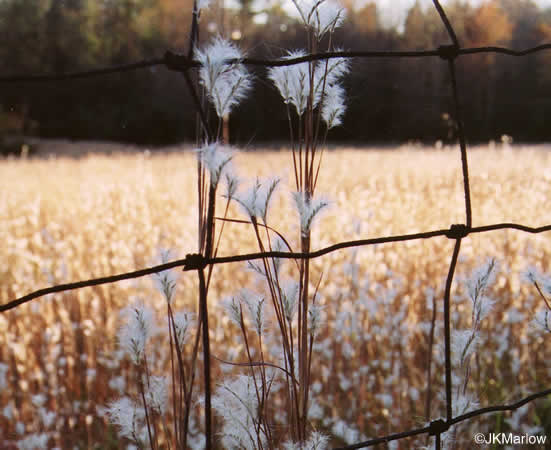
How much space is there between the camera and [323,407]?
1.86 meters

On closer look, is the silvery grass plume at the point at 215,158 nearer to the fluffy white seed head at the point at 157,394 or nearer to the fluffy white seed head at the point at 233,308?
the fluffy white seed head at the point at 233,308

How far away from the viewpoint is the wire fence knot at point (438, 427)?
0.77m

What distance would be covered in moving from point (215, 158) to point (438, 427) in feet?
1.42

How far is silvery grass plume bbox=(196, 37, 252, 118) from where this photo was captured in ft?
2.14

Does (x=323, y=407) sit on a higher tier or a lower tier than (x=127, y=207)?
lower

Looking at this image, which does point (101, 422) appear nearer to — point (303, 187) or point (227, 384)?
point (227, 384)

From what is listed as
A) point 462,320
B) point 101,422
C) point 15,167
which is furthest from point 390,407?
point 15,167

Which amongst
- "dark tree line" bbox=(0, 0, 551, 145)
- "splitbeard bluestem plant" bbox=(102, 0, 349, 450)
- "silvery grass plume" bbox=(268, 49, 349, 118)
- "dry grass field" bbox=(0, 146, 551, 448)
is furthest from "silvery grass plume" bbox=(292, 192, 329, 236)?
"dark tree line" bbox=(0, 0, 551, 145)

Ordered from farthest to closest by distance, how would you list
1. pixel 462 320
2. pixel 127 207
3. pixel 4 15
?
pixel 4 15 → pixel 127 207 → pixel 462 320

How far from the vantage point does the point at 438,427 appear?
2.54ft

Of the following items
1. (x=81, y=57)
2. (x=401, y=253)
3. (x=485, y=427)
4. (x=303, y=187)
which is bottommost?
(x=485, y=427)

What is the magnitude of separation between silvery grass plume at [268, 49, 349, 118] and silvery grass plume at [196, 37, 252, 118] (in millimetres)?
55

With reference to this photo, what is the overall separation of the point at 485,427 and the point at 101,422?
3.51 ft

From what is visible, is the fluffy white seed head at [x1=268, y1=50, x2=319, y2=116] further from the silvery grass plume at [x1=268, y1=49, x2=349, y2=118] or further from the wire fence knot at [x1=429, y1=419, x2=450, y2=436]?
the wire fence knot at [x1=429, y1=419, x2=450, y2=436]
